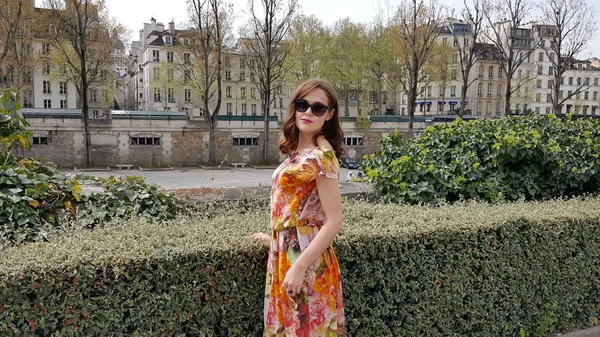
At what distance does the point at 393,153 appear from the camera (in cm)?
700

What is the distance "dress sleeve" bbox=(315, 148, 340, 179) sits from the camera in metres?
2.55

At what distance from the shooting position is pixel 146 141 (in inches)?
1649

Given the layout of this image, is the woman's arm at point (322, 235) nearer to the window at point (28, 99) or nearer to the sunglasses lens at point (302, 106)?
the sunglasses lens at point (302, 106)

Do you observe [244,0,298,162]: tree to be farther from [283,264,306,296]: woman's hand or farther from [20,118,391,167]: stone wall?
[283,264,306,296]: woman's hand

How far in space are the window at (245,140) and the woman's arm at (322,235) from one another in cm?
4258

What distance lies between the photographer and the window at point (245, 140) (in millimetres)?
44781

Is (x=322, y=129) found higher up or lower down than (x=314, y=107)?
lower down

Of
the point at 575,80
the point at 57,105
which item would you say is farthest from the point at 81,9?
the point at 575,80

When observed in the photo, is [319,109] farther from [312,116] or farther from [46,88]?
[46,88]

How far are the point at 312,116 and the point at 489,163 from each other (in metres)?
4.44

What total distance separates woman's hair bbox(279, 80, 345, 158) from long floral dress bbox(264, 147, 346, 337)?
163 mm

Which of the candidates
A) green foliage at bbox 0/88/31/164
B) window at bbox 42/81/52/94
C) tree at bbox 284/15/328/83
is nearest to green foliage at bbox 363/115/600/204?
green foliage at bbox 0/88/31/164

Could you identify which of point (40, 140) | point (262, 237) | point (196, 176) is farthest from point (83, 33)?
point (262, 237)

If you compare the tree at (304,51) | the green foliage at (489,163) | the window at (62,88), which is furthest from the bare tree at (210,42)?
the green foliage at (489,163)
